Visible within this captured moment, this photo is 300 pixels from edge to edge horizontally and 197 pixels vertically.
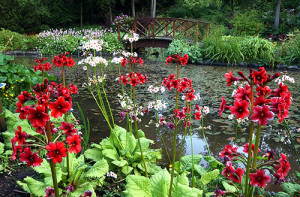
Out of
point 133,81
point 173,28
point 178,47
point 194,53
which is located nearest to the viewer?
point 133,81

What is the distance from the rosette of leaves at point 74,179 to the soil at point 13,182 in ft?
0.28

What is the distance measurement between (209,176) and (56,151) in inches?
47.4

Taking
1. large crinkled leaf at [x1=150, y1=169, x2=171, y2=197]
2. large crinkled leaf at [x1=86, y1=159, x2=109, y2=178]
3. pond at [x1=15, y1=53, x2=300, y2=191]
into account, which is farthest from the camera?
pond at [x1=15, y1=53, x2=300, y2=191]

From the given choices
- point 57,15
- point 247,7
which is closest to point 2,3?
point 57,15

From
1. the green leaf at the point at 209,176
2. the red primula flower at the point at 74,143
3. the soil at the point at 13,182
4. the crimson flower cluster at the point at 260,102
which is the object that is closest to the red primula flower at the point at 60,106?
the red primula flower at the point at 74,143

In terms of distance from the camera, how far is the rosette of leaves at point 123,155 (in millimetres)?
2107

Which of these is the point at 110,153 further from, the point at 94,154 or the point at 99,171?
the point at 99,171

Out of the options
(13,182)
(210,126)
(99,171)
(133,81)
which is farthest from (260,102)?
(210,126)

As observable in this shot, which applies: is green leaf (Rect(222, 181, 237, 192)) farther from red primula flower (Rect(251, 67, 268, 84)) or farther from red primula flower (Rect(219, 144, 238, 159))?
red primula flower (Rect(251, 67, 268, 84))

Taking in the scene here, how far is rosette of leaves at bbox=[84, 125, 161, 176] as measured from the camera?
2.11 m

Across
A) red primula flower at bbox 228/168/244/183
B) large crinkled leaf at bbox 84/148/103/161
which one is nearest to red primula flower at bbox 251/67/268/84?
red primula flower at bbox 228/168/244/183

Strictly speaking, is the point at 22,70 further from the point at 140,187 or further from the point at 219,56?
the point at 219,56

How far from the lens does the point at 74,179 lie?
1.84 metres

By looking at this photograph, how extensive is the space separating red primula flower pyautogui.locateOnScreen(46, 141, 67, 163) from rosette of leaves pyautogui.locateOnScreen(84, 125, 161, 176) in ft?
3.50
